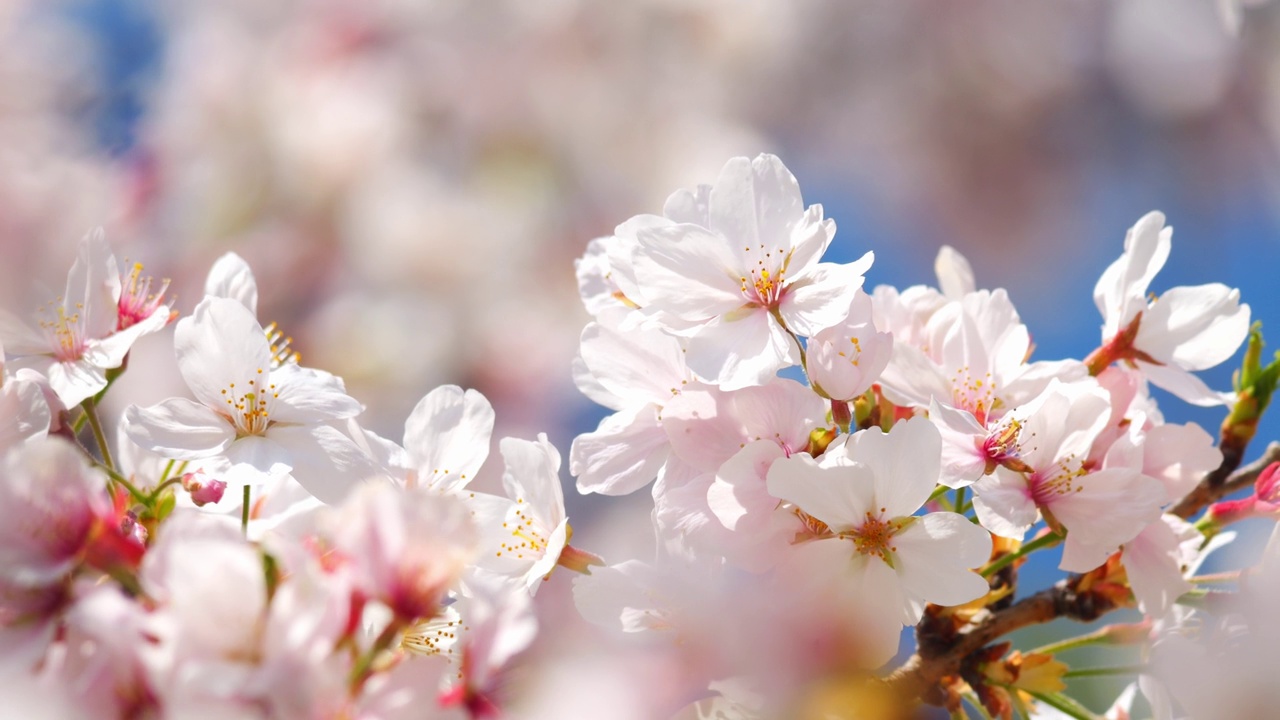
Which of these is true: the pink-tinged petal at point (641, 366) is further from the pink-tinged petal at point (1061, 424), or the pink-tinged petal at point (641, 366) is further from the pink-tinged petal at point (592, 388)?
the pink-tinged petal at point (1061, 424)

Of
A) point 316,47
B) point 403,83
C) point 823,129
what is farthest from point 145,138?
point 823,129

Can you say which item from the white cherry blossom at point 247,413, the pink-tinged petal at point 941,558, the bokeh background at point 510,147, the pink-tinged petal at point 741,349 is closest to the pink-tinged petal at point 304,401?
the white cherry blossom at point 247,413

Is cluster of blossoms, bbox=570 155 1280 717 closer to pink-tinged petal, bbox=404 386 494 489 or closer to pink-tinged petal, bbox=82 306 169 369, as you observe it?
pink-tinged petal, bbox=404 386 494 489

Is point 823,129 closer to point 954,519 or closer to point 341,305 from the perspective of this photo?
point 341,305

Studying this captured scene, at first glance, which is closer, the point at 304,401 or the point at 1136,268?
the point at 304,401

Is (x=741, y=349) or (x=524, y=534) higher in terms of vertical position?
(x=741, y=349)

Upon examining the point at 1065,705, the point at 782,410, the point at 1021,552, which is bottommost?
the point at 1065,705

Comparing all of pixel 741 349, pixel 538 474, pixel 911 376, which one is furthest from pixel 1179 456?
pixel 538 474

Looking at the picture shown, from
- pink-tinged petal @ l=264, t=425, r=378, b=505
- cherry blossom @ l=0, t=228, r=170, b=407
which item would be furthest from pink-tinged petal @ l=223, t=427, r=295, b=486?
cherry blossom @ l=0, t=228, r=170, b=407

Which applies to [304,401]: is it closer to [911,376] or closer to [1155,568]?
[911,376]
